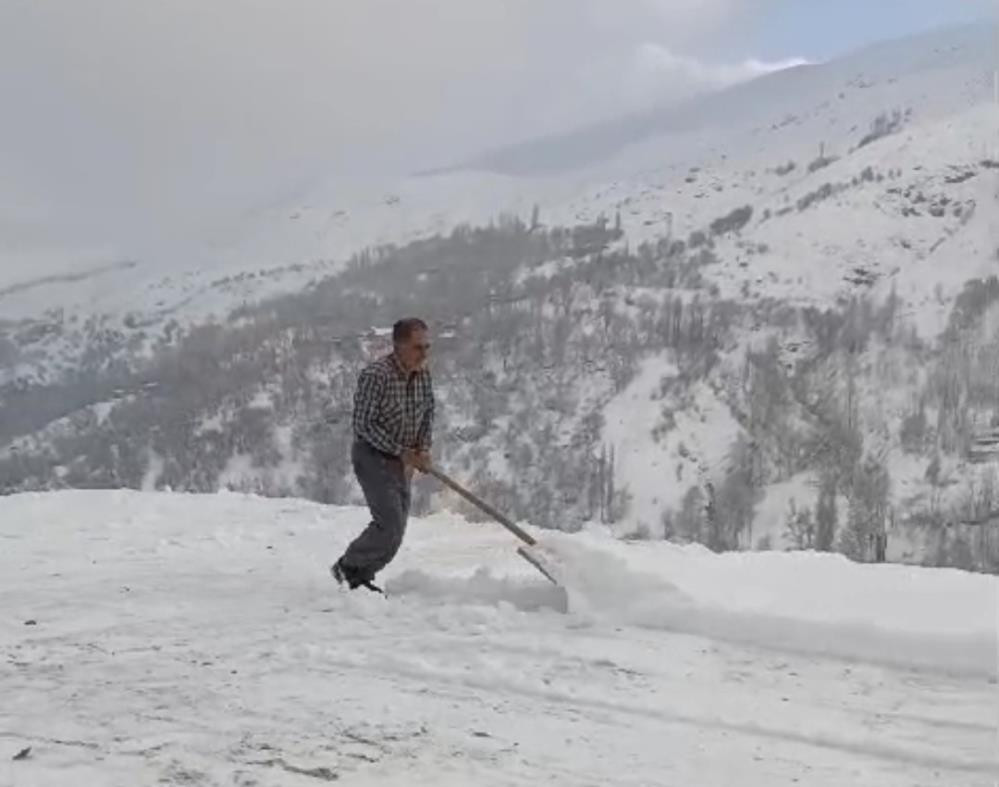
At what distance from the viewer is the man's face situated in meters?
6.79

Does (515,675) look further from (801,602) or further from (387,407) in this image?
(387,407)

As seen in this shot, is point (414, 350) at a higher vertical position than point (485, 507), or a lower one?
higher

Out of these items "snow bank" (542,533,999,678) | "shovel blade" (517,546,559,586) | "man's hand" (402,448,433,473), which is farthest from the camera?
"man's hand" (402,448,433,473)

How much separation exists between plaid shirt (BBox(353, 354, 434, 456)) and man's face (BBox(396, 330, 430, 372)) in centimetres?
6

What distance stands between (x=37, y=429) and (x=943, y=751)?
6906 inches

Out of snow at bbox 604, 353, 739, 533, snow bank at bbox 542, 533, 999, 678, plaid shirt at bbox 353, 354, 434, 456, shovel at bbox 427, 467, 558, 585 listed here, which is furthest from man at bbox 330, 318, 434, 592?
snow at bbox 604, 353, 739, 533

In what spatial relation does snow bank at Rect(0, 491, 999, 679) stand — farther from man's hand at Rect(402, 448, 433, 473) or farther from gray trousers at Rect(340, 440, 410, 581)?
man's hand at Rect(402, 448, 433, 473)

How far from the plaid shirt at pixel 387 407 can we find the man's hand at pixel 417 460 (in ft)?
0.13

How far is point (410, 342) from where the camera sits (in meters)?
6.79

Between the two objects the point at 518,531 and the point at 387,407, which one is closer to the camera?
the point at 387,407

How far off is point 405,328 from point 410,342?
0.30ft

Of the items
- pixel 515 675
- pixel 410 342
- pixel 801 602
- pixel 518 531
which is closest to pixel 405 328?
pixel 410 342

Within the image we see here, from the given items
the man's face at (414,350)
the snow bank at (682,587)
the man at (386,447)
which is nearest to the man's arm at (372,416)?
the man at (386,447)

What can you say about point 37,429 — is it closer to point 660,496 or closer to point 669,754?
point 660,496
